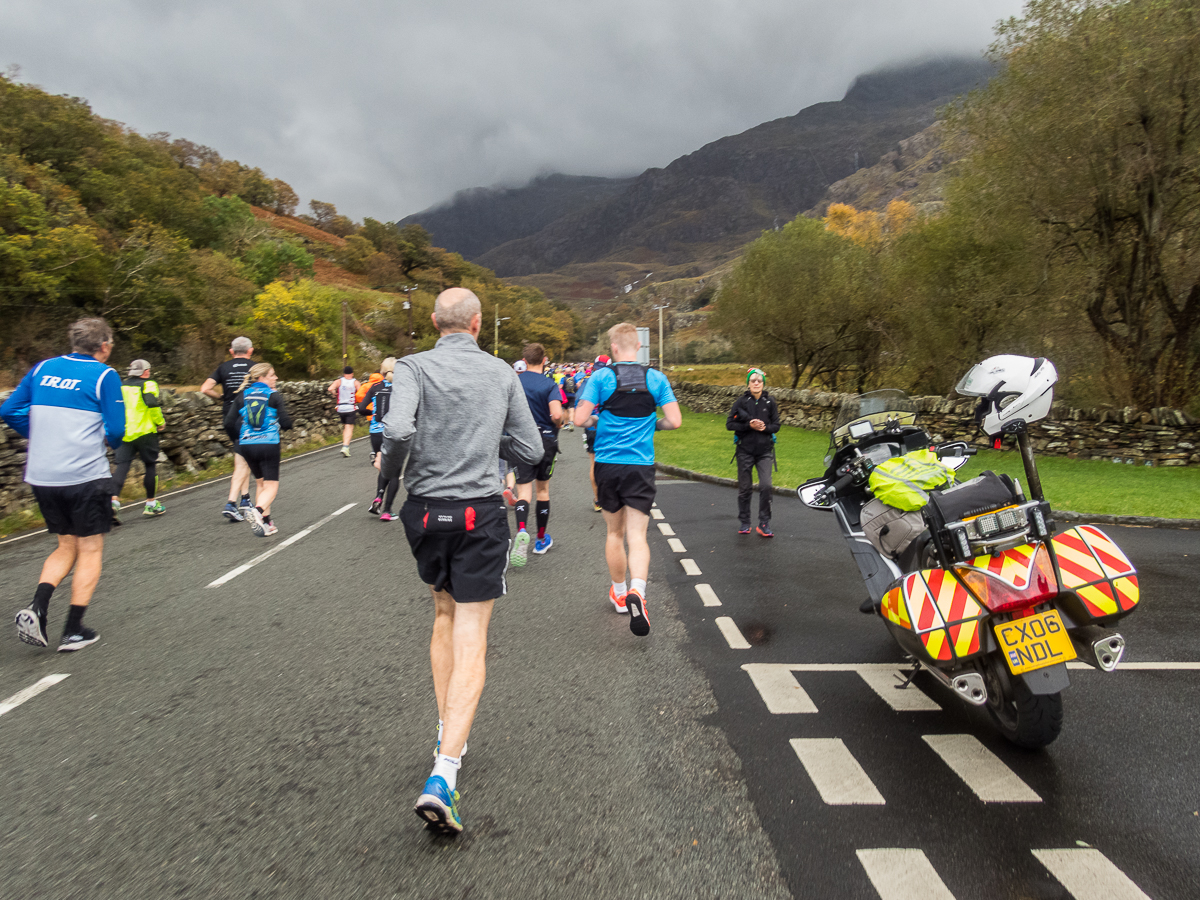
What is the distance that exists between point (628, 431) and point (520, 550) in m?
2.55

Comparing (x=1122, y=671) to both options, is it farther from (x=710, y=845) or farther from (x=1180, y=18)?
(x=1180, y=18)

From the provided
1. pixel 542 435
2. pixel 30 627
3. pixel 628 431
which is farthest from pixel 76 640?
pixel 542 435

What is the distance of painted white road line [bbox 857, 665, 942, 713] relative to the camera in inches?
159

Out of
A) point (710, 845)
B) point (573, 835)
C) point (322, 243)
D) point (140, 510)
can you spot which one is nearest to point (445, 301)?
point (573, 835)

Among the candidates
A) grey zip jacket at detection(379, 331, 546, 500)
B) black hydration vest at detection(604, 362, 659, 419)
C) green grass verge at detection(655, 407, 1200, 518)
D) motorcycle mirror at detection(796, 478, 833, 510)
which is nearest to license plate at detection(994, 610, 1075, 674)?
motorcycle mirror at detection(796, 478, 833, 510)

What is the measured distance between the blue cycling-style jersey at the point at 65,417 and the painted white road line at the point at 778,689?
14.4ft

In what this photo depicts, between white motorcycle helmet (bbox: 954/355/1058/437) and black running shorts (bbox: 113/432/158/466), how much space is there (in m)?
9.82

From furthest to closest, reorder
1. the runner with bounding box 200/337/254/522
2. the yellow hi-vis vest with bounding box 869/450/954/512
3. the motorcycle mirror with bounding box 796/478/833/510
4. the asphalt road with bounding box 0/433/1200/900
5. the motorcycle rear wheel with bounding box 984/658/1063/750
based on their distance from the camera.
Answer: the runner with bounding box 200/337/254/522 < the motorcycle mirror with bounding box 796/478/833/510 < the yellow hi-vis vest with bounding box 869/450/954/512 < the motorcycle rear wheel with bounding box 984/658/1063/750 < the asphalt road with bounding box 0/433/1200/900

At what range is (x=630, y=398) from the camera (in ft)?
17.4

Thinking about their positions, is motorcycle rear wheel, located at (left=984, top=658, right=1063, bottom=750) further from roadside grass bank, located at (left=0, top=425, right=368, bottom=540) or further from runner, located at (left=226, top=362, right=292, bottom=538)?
roadside grass bank, located at (left=0, top=425, right=368, bottom=540)

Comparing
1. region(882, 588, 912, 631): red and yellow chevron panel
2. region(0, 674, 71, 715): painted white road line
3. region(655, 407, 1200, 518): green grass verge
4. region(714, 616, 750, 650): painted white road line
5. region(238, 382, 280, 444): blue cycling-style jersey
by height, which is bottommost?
region(655, 407, 1200, 518): green grass verge

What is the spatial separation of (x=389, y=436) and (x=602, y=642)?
8.78 ft

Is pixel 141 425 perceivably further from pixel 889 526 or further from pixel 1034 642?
pixel 1034 642

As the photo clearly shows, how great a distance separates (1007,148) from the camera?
17.3 m
